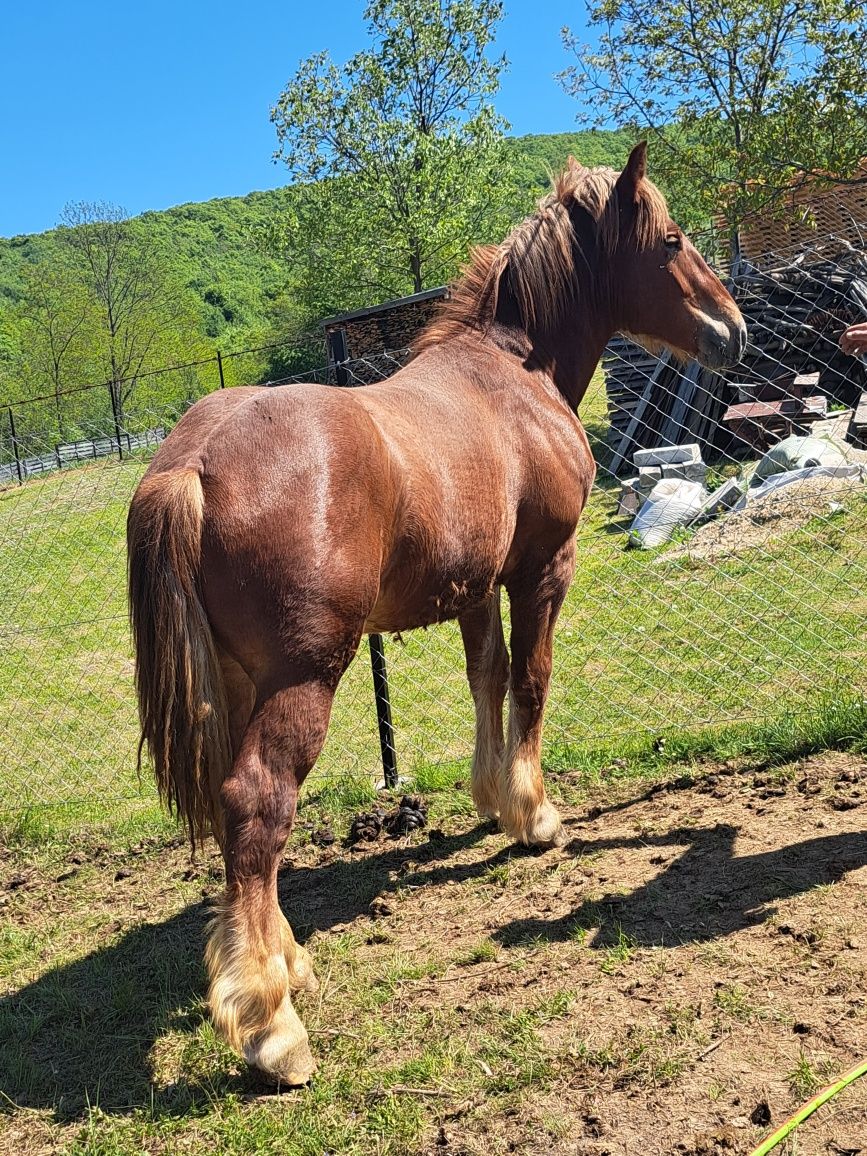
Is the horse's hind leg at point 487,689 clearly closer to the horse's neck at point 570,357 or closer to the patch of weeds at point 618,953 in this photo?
the horse's neck at point 570,357

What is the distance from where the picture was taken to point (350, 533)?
267cm

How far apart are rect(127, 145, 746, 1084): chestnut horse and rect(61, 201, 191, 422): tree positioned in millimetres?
41581

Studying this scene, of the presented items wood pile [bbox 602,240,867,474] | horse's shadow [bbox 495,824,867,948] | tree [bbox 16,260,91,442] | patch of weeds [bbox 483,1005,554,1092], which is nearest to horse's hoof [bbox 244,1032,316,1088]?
patch of weeds [bbox 483,1005,554,1092]

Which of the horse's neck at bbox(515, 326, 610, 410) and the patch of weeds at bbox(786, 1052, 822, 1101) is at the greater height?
the horse's neck at bbox(515, 326, 610, 410)

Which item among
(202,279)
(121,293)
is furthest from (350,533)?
(202,279)

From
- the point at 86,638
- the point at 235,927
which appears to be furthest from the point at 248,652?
the point at 86,638

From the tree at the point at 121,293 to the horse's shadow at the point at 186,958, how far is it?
138 ft

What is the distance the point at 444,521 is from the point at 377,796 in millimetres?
2071

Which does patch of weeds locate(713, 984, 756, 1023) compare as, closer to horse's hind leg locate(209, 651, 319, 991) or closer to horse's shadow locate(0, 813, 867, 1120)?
horse's shadow locate(0, 813, 867, 1120)

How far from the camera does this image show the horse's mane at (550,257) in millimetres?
3924

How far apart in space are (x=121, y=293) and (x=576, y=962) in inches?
1831

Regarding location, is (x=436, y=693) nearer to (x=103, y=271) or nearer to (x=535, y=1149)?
(x=535, y=1149)

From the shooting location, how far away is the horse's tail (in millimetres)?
2564

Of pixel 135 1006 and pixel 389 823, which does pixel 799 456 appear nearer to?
pixel 389 823
